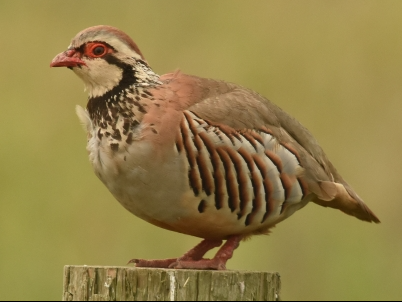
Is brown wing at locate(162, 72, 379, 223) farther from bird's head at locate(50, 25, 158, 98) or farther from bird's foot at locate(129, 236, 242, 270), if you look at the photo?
bird's foot at locate(129, 236, 242, 270)

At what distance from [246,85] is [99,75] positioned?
3120 millimetres

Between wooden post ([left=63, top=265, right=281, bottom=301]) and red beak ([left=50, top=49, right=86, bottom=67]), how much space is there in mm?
1149

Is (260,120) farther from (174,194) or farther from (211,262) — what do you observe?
(211,262)

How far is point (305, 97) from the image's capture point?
7.79 metres

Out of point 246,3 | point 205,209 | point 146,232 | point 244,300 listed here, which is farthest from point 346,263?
point 246,3

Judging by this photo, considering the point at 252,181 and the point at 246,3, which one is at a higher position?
the point at 246,3

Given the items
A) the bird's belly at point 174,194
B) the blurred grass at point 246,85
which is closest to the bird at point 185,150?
the bird's belly at point 174,194

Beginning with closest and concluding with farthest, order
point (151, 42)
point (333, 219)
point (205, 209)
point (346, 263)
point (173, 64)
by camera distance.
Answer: point (205, 209), point (346, 263), point (333, 219), point (173, 64), point (151, 42)

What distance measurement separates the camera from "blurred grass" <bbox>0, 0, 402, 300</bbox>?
6.61 metres

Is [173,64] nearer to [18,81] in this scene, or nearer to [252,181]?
[18,81]

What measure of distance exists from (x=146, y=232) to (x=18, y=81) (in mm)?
2041

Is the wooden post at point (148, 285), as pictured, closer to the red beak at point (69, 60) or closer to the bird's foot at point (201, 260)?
the bird's foot at point (201, 260)

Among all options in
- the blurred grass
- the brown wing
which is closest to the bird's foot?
the brown wing

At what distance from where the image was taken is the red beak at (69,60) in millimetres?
4641
